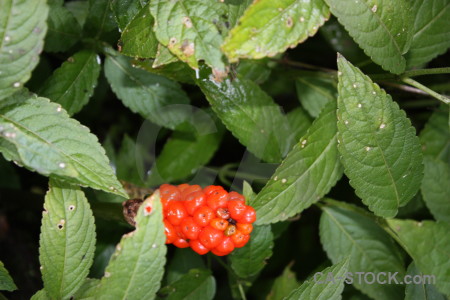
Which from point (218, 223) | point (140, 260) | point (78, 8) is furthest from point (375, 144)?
point (78, 8)

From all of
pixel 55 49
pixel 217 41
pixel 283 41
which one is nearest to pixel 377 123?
pixel 283 41

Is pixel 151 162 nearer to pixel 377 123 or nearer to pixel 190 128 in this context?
pixel 190 128

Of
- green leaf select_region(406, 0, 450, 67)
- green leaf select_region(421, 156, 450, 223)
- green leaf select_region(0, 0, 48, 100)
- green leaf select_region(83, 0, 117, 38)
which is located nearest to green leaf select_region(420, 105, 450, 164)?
green leaf select_region(421, 156, 450, 223)

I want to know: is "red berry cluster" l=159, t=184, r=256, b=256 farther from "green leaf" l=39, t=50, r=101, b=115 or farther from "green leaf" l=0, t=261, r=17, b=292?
"green leaf" l=39, t=50, r=101, b=115

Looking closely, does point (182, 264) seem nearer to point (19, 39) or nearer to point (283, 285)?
point (283, 285)

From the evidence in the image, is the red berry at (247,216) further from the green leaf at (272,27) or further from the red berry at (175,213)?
the green leaf at (272,27)

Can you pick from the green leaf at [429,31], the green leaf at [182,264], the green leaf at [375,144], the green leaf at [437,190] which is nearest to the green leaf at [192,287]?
the green leaf at [182,264]
